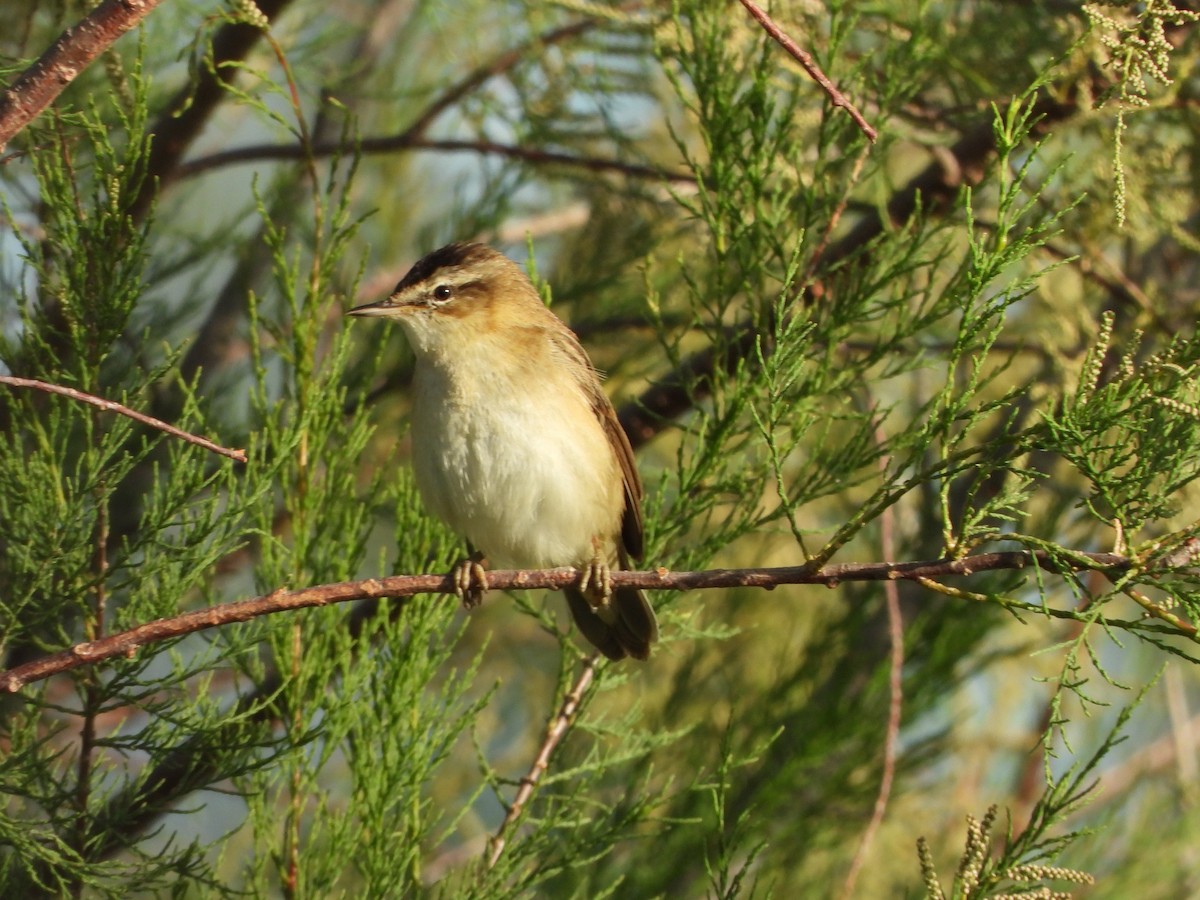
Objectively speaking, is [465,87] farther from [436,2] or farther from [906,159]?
[906,159]

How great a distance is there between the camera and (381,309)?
3.33 meters

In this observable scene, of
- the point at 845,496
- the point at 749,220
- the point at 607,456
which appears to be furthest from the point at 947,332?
the point at 607,456

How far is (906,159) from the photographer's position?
6000 mm

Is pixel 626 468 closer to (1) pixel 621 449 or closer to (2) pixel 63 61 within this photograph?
(1) pixel 621 449

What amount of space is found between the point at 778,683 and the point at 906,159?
9.72 feet

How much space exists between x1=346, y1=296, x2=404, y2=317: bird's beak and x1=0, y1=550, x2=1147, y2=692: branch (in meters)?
1.26

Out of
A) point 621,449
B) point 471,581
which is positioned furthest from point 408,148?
point 471,581

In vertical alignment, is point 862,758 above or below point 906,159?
below

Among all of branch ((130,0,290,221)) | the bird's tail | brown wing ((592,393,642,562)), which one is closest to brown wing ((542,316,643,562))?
brown wing ((592,393,642,562))

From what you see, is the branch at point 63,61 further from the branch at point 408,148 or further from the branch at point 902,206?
the branch at point 408,148

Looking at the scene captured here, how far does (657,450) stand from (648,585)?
3346 mm

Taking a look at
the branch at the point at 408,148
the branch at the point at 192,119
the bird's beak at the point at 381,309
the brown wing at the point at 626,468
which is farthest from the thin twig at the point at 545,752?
the branch at the point at 192,119

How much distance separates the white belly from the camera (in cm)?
314

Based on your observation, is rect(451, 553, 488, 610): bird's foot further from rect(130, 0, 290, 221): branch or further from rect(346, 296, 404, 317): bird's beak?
rect(130, 0, 290, 221): branch
